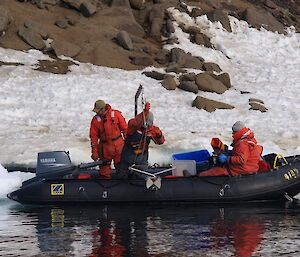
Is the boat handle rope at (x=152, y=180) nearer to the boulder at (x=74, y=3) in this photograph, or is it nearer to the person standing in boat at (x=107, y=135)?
the person standing in boat at (x=107, y=135)

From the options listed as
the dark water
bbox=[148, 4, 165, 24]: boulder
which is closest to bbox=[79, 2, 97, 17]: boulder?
bbox=[148, 4, 165, 24]: boulder

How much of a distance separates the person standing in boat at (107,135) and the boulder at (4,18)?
16.3 meters

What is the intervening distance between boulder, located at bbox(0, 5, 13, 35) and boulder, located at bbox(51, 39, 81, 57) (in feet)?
8.06

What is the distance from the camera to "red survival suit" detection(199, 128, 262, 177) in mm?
12125

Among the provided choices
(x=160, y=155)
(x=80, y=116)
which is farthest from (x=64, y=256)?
(x=80, y=116)

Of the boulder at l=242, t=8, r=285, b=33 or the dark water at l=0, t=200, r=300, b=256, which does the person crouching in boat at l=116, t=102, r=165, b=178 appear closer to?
the dark water at l=0, t=200, r=300, b=256

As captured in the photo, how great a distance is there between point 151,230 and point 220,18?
25.9 m

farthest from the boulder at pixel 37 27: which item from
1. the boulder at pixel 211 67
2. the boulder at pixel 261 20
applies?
the boulder at pixel 261 20

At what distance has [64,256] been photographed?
26.1ft

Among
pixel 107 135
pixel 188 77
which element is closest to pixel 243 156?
pixel 107 135

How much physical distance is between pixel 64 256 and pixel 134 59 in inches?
818

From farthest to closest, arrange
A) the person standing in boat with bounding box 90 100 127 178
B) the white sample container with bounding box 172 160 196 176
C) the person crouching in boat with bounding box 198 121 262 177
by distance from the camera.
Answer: the person standing in boat with bounding box 90 100 127 178 → the white sample container with bounding box 172 160 196 176 → the person crouching in boat with bounding box 198 121 262 177

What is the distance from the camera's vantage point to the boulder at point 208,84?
25391 millimetres

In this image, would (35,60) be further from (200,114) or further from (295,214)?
(295,214)
